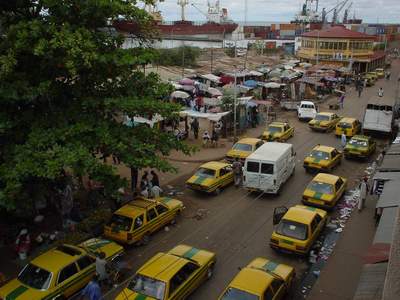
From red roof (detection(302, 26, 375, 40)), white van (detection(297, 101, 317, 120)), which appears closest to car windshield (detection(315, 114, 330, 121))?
white van (detection(297, 101, 317, 120))

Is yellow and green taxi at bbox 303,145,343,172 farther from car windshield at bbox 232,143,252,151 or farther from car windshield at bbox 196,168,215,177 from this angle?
car windshield at bbox 196,168,215,177

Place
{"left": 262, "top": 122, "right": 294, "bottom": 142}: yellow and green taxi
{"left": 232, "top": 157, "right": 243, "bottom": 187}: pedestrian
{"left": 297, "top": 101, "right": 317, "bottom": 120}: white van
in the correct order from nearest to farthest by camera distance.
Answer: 1. {"left": 232, "top": 157, "right": 243, "bottom": 187}: pedestrian
2. {"left": 262, "top": 122, "right": 294, "bottom": 142}: yellow and green taxi
3. {"left": 297, "top": 101, "right": 317, "bottom": 120}: white van

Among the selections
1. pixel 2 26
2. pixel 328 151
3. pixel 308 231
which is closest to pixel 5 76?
pixel 2 26

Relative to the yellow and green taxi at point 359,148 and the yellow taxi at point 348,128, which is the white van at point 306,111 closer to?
the yellow taxi at point 348,128

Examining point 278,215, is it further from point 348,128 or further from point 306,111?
point 306,111

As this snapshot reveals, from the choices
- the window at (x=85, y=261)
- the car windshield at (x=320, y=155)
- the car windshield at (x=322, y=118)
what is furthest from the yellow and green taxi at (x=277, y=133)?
the window at (x=85, y=261)

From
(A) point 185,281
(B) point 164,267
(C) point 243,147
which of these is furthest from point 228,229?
(C) point 243,147
